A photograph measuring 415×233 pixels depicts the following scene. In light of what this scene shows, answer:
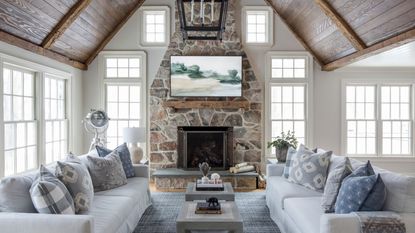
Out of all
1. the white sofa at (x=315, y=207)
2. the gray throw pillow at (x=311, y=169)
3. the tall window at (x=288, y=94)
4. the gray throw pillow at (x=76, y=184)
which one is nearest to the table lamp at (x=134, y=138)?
the white sofa at (x=315, y=207)

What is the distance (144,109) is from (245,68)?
234 cm

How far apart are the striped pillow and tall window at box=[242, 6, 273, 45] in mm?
5340

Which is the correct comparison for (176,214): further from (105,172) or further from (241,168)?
(241,168)

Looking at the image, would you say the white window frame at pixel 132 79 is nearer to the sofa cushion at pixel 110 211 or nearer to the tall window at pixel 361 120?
the sofa cushion at pixel 110 211

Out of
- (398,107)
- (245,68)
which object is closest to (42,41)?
(245,68)

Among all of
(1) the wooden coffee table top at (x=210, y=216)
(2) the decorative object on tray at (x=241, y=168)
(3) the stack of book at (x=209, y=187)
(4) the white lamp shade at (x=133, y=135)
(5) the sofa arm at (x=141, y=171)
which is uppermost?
(4) the white lamp shade at (x=133, y=135)

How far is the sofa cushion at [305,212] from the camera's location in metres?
2.94

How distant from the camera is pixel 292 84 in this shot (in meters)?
7.24

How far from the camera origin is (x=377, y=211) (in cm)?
267

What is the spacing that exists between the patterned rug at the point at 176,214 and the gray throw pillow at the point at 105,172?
0.64 metres

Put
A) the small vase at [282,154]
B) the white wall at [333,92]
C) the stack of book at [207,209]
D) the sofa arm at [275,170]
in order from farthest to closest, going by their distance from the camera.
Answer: the white wall at [333,92]
the small vase at [282,154]
the sofa arm at [275,170]
the stack of book at [207,209]

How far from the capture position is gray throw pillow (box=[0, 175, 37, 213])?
2611 mm

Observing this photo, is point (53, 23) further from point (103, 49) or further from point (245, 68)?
point (245, 68)

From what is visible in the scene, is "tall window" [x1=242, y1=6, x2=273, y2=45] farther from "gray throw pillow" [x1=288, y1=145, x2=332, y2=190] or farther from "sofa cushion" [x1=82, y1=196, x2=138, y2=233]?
"sofa cushion" [x1=82, y1=196, x2=138, y2=233]
